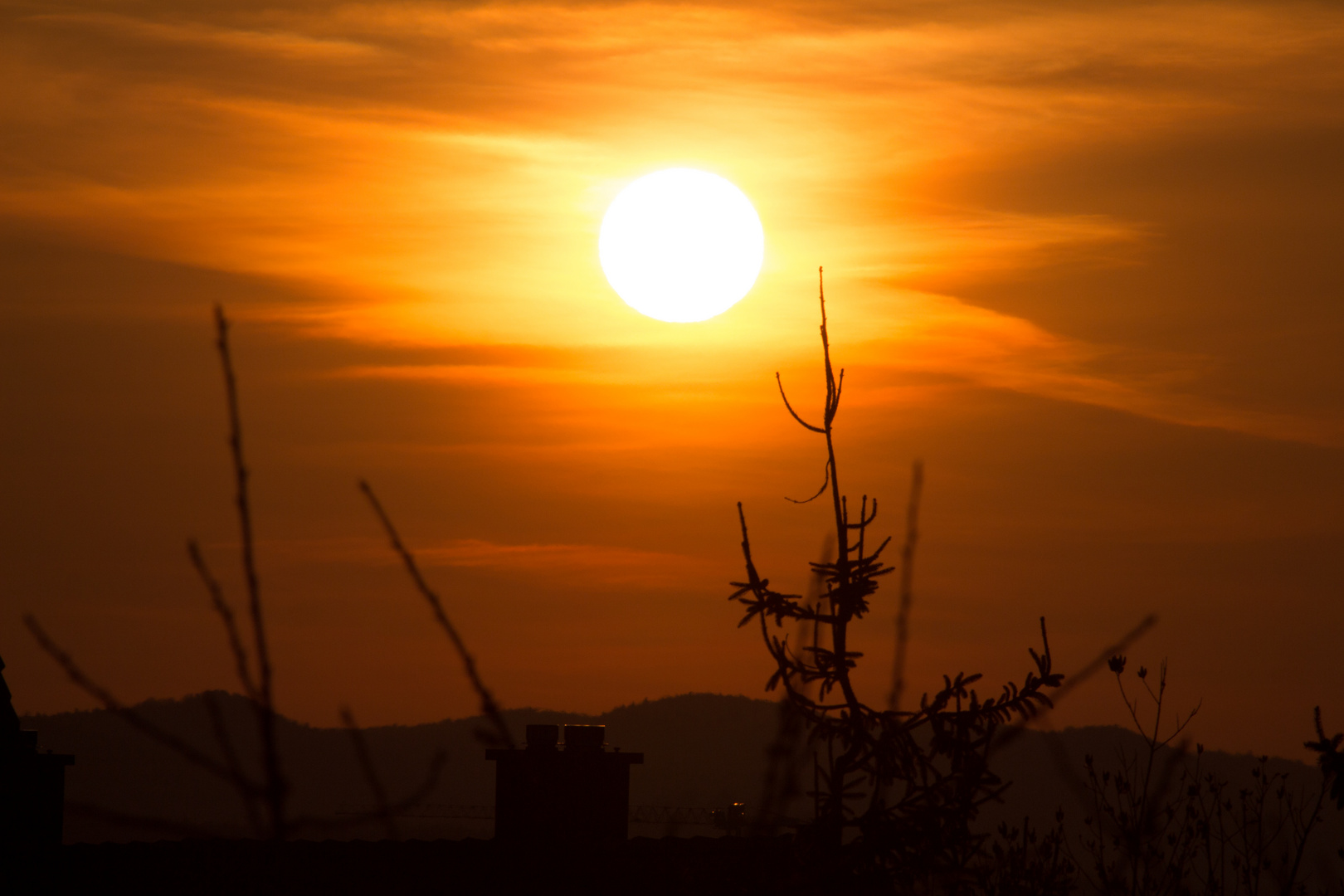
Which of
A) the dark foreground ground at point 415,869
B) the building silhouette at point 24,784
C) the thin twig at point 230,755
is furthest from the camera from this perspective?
the building silhouette at point 24,784

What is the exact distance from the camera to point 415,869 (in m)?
15.0

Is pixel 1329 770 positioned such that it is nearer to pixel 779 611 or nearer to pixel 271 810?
pixel 779 611

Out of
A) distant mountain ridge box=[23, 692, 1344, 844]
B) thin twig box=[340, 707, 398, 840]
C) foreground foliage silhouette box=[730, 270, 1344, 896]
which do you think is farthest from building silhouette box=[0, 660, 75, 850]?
thin twig box=[340, 707, 398, 840]

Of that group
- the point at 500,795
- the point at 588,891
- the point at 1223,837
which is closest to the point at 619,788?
the point at 500,795

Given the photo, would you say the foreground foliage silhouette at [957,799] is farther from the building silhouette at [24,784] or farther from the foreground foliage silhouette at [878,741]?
the building silhouette at [24,784]

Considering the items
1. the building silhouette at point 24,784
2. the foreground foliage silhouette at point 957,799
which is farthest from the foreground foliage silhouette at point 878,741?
the building silhouette at point 24,784

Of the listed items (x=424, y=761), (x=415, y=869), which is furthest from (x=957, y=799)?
(x=415, y=869)

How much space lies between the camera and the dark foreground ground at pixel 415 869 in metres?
3.85

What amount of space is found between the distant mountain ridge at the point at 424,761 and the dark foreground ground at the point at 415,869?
9.6 inches

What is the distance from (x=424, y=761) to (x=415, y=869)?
12214 mm

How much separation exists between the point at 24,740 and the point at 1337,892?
17.9 m

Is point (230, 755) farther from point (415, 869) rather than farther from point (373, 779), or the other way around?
point (415, 869)

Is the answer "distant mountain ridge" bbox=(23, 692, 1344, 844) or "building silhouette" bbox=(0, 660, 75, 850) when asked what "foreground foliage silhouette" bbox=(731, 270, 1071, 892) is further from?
"building silhouette" bbox=(0, 660, 75, 850)

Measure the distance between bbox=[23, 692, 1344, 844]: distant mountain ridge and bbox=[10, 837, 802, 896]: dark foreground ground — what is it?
243mm
